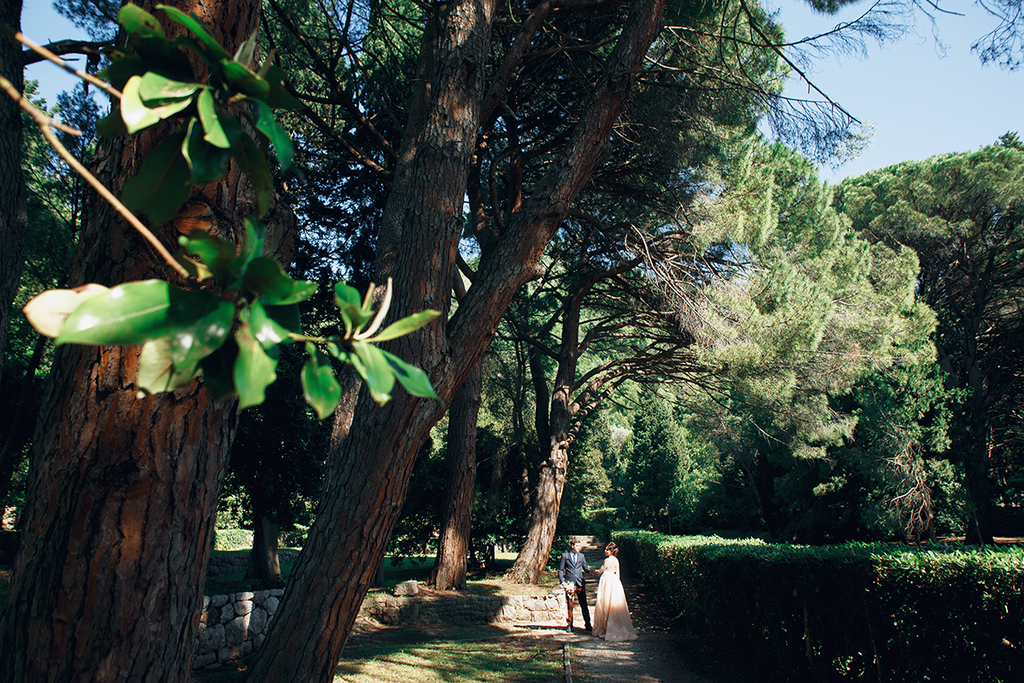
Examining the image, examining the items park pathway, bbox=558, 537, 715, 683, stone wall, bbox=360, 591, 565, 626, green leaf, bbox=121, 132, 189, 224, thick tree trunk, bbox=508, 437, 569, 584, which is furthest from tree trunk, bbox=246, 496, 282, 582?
green leaf, bbox=121, 132, 189, 224

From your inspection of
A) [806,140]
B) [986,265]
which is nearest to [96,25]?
[806,140]

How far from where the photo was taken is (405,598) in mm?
9836

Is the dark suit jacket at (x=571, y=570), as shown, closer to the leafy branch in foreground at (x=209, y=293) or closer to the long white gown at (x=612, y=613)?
the long white gown at (x=612, y=613)

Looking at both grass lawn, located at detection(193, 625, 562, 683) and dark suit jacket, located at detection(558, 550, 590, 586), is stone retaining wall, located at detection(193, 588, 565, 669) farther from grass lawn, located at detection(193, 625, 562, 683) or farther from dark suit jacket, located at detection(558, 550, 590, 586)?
dark suit jacket, located at detection(558, 550, 590, 586)

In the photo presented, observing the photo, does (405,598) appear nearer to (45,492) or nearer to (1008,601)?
(1008,601)

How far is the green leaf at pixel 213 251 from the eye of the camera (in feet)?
2.20

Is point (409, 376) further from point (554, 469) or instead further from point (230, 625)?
point (554, 469)

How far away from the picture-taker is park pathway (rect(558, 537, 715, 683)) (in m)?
6.43

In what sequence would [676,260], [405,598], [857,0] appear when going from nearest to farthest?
[857,0], [676,260], [405,598]

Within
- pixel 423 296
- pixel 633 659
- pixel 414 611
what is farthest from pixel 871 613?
pixel 414 611

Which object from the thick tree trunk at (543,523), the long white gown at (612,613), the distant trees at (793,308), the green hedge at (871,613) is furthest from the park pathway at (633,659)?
the distant trees at (793,308)

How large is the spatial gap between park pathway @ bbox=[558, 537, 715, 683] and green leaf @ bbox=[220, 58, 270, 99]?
6.43 m

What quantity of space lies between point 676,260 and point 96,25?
25.6 ft

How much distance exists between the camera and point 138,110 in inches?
29.0
